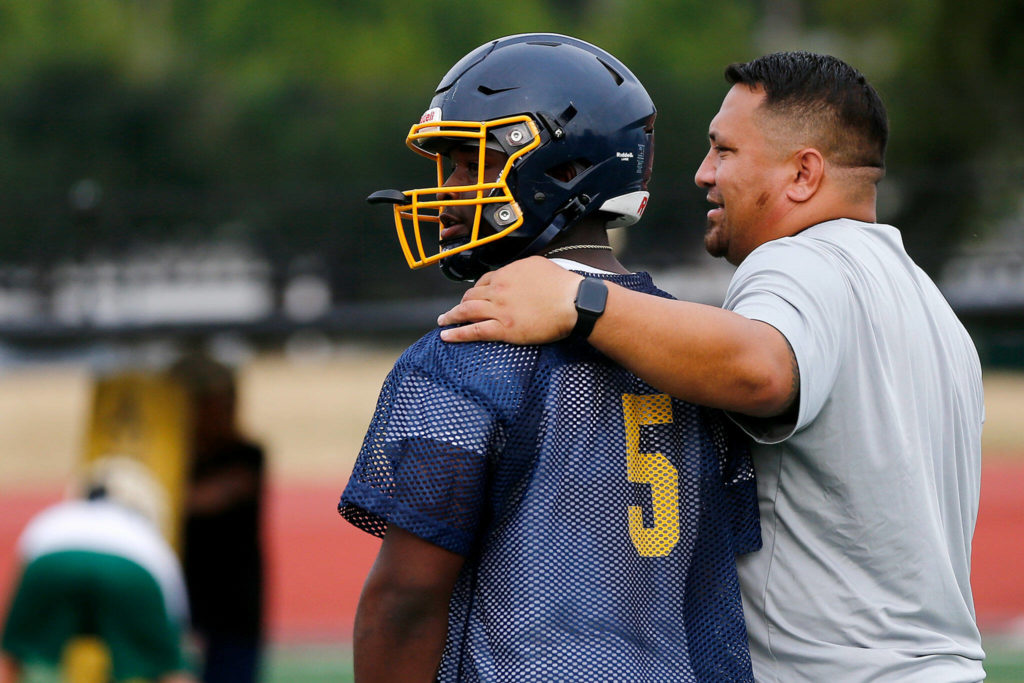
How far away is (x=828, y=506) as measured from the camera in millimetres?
2240

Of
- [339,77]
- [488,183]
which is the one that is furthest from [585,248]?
[339,77]

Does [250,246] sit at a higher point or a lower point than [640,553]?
lower

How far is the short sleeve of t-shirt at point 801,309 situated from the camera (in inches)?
82.0

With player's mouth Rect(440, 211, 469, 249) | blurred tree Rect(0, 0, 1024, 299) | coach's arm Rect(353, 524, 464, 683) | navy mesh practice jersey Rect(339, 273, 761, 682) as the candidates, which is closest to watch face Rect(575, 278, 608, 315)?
navy mesh practice jersey Rect(339, 273, 761, 682)

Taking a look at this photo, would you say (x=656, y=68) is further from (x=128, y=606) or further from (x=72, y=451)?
(x=128, y=606)

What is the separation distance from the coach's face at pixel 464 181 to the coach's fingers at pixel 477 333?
0.84 feet

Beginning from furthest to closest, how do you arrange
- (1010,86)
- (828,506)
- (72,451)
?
1. (72,451)
2. (1010,86)
3. (828,506)

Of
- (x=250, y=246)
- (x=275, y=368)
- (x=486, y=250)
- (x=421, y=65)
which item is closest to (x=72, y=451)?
(x=275, y=368)

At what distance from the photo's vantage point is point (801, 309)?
2109mm

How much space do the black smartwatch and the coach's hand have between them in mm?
13

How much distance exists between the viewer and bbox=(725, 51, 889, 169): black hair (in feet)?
7.95

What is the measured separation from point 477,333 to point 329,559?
11.8 m

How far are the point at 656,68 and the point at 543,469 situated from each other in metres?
29.5

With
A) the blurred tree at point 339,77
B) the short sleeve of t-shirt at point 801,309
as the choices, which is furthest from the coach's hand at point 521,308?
the blurred tree at point 339,77
